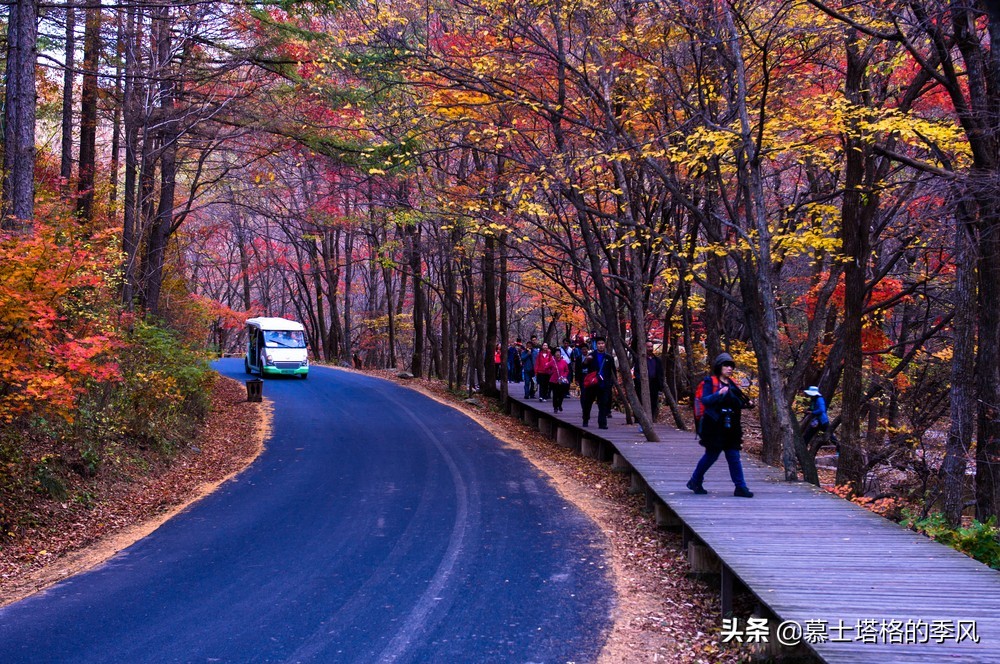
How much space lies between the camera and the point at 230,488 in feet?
40.1

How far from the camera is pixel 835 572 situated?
21.1ft

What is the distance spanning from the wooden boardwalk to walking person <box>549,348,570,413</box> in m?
8.51

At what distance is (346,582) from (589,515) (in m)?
4.36

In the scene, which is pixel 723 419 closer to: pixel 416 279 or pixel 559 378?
pixel 559 378

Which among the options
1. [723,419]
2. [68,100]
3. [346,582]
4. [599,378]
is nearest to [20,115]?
[68,100]

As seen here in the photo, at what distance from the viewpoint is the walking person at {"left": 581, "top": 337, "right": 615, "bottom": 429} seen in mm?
15992

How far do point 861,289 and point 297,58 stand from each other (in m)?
11.5

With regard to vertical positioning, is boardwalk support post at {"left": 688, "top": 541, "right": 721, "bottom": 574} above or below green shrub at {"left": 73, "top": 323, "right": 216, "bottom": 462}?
below

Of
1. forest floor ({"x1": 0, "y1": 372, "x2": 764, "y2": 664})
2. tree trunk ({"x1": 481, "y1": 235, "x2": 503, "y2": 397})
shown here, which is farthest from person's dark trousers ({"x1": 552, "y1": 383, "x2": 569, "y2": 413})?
tree trunk ({"x1": 481, "y1": 235, "x2": 503, "y2": 397})

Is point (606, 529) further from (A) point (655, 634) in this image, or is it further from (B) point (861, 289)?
(B) point (861, 289)

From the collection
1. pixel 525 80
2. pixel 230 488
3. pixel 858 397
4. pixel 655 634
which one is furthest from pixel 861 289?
pixel 230 488

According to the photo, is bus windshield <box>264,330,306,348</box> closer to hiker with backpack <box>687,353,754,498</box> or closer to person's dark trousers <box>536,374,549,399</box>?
person's dark trousers <box>536,374,549,399</box>

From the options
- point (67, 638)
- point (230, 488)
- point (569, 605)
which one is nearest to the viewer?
point (67, 638)

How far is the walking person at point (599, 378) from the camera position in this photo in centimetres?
1599
